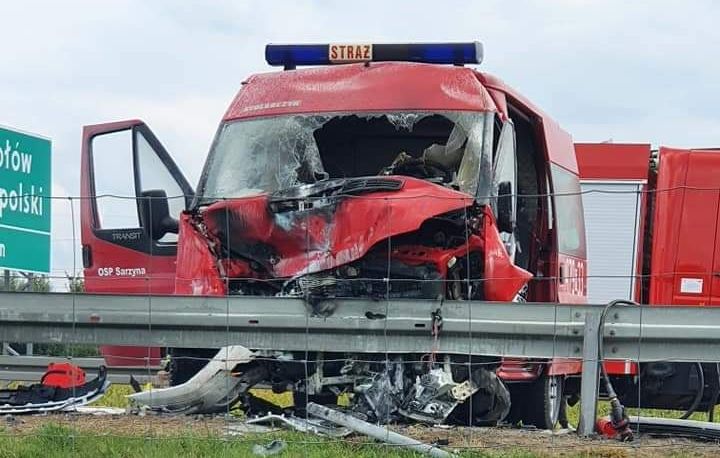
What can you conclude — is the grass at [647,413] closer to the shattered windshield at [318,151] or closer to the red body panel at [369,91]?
the shattered windshield at [318,151]

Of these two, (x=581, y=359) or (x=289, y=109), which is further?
(x=289, y=109)

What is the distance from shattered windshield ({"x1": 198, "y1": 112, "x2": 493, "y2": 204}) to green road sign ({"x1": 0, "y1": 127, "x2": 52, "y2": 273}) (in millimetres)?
4002

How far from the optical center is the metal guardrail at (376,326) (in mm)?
7453

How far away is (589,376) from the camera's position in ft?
24.5

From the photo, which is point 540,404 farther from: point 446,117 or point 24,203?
point 24,203

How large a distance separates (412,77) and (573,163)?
328 cm

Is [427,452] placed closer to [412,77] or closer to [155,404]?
[155,404]

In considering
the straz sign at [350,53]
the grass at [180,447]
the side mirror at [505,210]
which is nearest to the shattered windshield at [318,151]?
the side mirror at [505,210]

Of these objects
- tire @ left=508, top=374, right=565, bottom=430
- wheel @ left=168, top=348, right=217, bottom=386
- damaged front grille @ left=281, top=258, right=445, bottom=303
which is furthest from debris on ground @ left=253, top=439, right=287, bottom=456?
tire @ left=508, top=374, right=565, bottom=430

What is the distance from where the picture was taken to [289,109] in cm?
924

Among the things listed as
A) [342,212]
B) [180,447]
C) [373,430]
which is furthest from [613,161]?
[180,447]

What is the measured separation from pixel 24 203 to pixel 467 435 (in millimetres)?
6961

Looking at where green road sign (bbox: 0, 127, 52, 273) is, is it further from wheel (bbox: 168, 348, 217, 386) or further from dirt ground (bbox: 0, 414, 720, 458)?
dirt ground (bbox: 0, 414, 720, 458)

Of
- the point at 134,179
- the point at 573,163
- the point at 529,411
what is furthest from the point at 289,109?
the point at 573,163
